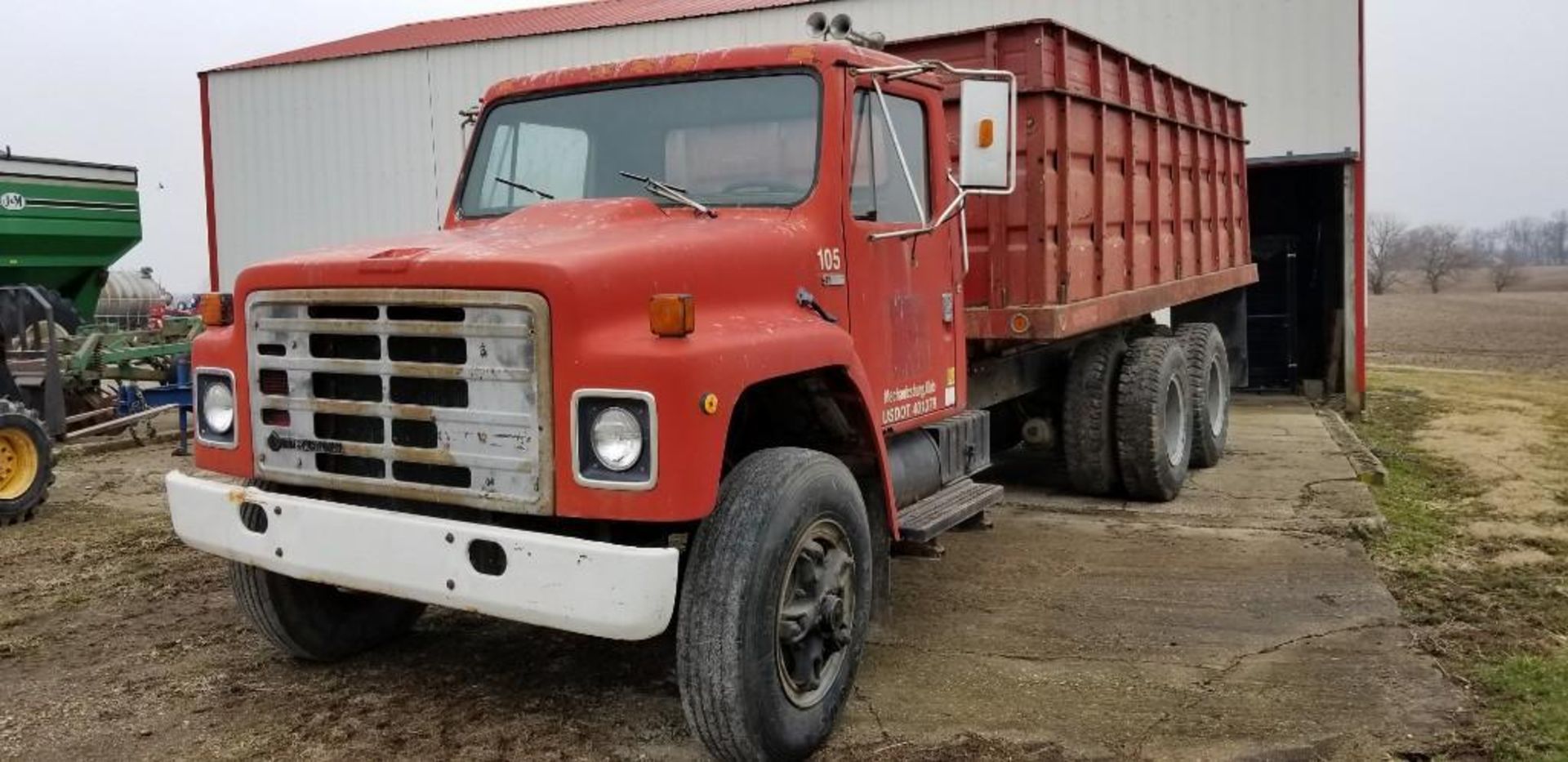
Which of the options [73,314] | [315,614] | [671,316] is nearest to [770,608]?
[671,316]

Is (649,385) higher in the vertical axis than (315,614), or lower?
higher

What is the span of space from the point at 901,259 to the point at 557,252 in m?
1.73

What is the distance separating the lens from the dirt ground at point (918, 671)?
4.20 metres

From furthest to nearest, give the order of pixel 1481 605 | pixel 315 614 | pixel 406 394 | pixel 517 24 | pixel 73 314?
pixel 517 24 → pixel 73 314 → pixel 1481 605 → pixel 315 614 → pixel 406 394

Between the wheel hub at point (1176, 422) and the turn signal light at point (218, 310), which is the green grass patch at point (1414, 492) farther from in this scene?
the turn signal light at point (218, 310)

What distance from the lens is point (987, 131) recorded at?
4664mm

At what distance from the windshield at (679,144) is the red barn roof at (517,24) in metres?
10.4

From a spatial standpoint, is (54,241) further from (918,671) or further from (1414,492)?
(1414,492)

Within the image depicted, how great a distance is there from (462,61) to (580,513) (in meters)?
14.2

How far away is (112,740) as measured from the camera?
426cm

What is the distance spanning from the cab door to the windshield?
0.24m

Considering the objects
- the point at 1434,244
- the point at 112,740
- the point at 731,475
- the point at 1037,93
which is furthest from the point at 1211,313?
the point at 1434,244

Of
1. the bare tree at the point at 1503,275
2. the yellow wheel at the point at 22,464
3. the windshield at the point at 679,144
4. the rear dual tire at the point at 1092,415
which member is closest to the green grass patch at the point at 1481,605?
the rear dual tire at the point at 1092,415

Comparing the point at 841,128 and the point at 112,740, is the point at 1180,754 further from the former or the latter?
the point at 112,740
